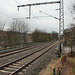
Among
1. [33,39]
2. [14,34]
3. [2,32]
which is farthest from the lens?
[33,39]

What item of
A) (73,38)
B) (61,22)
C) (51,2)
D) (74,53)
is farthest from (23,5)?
(74,53)

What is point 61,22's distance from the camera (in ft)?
47.7

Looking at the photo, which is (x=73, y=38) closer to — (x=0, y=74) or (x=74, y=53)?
(x=74, y=53)

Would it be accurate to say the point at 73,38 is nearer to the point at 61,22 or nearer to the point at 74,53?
the point at 74,53

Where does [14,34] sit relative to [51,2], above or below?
below

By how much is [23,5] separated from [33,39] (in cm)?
3345

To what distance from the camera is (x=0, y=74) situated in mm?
5809

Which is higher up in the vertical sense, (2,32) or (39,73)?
(2,32)

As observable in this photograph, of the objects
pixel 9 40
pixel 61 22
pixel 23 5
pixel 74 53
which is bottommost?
pixel 74 53

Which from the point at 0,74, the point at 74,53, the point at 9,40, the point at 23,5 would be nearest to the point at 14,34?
the point at 9,40

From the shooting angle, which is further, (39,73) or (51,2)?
(51,2)

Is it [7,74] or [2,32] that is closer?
[7,74]

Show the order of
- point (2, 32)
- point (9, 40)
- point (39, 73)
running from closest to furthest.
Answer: point (39, 73) < point (2, 32) < point (9, 40)

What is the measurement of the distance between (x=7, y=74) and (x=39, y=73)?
2155 mm
